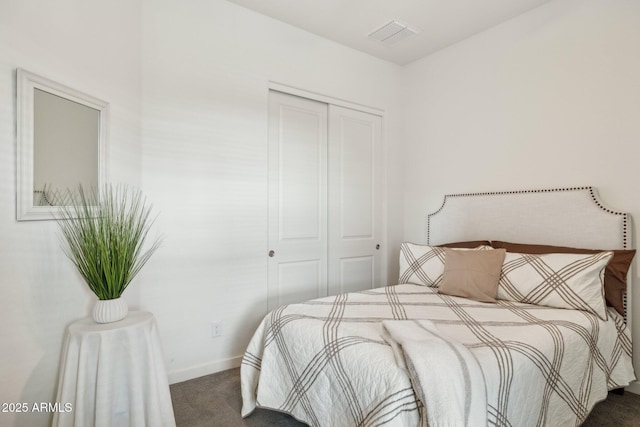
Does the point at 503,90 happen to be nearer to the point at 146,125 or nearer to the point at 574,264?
the point at 574,264

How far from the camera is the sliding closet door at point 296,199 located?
113 inches

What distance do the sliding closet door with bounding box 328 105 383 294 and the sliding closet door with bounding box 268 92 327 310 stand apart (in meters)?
0.11

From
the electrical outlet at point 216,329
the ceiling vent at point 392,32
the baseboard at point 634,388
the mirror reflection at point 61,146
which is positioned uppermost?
the ceiling vent at point 392,32

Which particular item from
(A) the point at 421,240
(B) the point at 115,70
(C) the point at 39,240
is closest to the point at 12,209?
(C) the point at 39,240

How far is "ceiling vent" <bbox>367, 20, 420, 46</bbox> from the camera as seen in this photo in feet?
9.36

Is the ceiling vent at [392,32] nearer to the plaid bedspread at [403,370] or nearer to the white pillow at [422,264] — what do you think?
the white pillow at [422,264]

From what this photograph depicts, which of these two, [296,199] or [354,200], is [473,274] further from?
[296,199]

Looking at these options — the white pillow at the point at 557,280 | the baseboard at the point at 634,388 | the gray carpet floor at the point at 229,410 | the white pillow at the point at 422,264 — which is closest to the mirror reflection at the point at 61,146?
the gray carpet floor at the point at 229,410

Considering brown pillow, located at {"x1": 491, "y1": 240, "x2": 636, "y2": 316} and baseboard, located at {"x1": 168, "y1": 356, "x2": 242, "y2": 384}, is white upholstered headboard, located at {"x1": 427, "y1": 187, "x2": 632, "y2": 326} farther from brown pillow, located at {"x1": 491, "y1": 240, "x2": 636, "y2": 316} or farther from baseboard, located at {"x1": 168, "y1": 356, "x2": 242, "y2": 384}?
baseboard, located at {"x1": 168, "y1": 356, "x2": 242, "y2": 384}

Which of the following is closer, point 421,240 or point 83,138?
point 83,138

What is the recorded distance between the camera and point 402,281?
2.81 metres

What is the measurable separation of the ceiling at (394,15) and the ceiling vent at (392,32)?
0.04 meters

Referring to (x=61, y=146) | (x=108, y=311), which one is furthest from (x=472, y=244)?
(x=61, y=146)

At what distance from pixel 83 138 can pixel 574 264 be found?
283 centimetres
